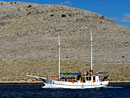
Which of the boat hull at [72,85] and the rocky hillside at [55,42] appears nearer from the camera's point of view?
the boat hull at [72,85]

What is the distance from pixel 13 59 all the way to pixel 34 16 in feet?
139

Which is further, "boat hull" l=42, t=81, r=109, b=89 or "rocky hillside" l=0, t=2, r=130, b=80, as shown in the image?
"rocky hillside" l=0, t=2, r=130, b=80

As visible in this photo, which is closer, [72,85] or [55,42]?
[72,85]

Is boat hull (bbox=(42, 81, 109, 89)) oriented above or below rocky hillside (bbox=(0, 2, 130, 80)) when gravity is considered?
below

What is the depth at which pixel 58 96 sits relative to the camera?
59.6 meters

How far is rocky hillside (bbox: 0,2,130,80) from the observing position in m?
97.2

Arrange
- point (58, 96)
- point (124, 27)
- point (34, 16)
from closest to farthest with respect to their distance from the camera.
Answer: point (58, 96) → point (124, 27) → point (34, 16)

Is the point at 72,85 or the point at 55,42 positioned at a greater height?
the point at 55,42

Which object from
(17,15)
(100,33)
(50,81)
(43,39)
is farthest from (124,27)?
(50,81)

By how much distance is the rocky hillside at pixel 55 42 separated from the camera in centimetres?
9725

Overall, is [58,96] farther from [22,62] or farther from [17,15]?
[17,15]

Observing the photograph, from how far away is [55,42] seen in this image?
11675 cm

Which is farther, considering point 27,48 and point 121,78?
point 27,48

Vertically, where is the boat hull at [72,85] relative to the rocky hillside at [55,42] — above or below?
below
